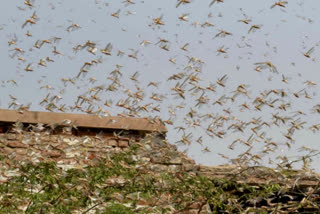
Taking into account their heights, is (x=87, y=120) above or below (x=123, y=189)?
below

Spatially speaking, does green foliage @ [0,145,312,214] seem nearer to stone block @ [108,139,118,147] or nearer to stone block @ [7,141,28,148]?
stone block @ [108,139,118,147]

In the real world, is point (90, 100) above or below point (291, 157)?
below

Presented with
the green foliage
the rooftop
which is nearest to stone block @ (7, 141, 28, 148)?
the rooftop

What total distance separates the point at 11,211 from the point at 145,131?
2934 mm

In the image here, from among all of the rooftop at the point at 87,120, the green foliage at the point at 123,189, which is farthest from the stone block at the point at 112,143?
the green foliage at the point at 123,189

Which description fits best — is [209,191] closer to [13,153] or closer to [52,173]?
[52,173]

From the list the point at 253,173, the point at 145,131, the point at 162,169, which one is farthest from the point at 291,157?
the point at 145,131

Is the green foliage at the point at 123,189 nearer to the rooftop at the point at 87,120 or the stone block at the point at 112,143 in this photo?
the stone block at the point at 112,143

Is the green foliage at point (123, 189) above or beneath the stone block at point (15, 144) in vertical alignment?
above

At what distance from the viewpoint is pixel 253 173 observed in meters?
8.73

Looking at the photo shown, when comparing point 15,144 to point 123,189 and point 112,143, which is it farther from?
point 123,189

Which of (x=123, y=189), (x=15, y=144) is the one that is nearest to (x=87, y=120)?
(x=15, y=144)

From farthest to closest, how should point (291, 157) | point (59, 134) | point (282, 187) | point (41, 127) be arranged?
point (59, 134)
point (41, 127)
point (282, 187)
point (291, 157)

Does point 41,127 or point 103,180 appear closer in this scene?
point 103,180
